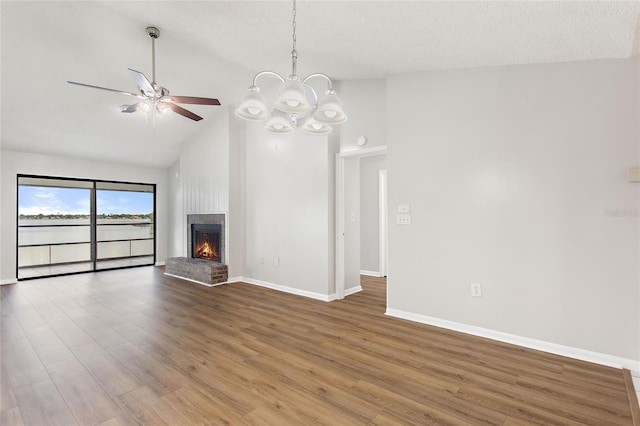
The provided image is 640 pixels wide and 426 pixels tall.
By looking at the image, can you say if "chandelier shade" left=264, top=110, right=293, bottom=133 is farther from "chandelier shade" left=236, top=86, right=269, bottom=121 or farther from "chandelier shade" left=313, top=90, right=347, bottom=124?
"chandelier shade" left=313, top=90, right=347, bottom=124

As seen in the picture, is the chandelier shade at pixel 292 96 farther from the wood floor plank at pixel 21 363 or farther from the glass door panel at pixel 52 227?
the glass door panel at pixel 52 227

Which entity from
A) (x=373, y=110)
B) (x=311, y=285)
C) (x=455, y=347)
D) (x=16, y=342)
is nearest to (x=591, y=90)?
(x=373, y=110)

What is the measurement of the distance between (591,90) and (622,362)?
2.26 m

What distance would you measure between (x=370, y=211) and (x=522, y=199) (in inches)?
134

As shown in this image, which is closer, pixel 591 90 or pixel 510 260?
pixel 591 90

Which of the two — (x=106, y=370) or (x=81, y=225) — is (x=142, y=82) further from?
(x=81, y=225)

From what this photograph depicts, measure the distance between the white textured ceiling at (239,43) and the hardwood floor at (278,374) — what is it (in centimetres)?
262

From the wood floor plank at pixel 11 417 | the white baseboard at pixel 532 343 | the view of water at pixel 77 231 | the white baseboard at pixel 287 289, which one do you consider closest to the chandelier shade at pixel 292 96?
the wood floor plank at pixel 11 417

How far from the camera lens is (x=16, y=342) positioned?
9.56 ft

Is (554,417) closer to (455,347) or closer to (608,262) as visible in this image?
(455,347)

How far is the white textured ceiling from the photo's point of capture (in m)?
2.29

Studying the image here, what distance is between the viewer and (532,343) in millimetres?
2793

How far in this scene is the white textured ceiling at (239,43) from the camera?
7.50ft

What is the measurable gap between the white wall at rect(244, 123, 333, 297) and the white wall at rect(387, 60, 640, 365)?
117 cm
